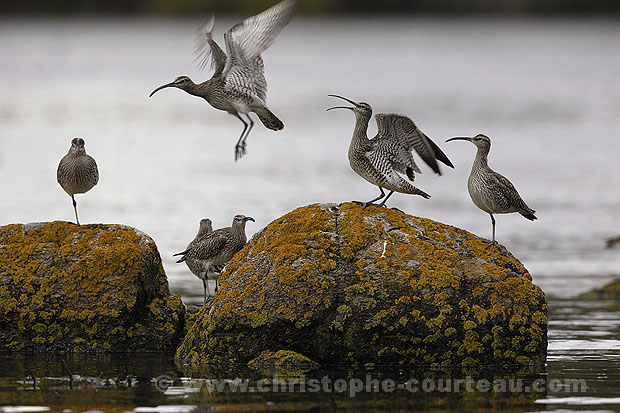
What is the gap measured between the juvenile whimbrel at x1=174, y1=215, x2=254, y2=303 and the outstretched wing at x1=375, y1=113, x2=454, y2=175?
2.58 metres

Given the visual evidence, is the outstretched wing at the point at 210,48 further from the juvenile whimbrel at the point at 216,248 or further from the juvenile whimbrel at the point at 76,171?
the juvenile whimbrel at the point at 76,171

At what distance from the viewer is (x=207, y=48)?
635 inches

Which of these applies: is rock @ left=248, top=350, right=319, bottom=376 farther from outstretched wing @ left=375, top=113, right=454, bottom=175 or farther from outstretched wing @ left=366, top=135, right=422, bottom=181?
outstretched wing @ left=375, top=113, right=454, bottom=175

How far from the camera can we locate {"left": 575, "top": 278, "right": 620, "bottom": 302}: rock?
16.7m

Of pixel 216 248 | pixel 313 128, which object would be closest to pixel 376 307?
pixel 216 248

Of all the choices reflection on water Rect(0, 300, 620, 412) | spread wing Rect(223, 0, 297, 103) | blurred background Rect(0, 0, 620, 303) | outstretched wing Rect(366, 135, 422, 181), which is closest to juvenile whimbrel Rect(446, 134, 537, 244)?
outstretched wing Rect(366, 135, 422, 181)

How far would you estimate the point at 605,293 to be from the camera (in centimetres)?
1688

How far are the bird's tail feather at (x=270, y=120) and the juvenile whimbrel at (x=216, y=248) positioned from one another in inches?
53.4

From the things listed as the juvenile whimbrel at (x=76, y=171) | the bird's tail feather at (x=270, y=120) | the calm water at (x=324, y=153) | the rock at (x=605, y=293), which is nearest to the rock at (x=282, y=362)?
the calm water at (x=324, y=153)

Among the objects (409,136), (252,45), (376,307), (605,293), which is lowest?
(376,307)

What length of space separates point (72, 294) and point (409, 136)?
4233 mm

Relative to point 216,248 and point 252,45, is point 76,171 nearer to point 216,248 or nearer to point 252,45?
point 216,248

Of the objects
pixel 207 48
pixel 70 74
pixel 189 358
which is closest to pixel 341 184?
pixel 207 48

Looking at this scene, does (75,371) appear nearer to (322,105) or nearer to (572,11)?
(322,105)
